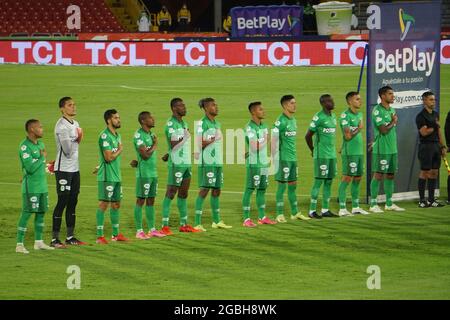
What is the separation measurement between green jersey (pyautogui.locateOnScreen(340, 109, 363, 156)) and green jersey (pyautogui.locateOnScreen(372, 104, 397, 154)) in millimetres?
504

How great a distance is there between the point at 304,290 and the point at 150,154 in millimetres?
4329

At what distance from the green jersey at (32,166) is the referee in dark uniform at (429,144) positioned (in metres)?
7.73

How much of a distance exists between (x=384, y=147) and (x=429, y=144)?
1.08 metres

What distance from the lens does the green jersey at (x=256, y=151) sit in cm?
1827

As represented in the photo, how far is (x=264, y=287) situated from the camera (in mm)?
13945

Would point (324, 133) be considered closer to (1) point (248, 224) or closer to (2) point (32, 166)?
(1) point (248, 224)

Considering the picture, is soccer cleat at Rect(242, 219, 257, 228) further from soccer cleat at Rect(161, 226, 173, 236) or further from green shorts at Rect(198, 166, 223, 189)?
soccer cleat at Rect(161, 226, 173, 236)

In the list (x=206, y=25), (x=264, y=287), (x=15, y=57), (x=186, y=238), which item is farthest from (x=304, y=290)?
(x=206, y=25)

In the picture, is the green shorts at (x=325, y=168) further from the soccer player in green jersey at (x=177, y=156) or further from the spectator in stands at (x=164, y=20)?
the spectator in stands at (x=164, y=20)

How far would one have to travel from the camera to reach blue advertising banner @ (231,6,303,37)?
4612 cm

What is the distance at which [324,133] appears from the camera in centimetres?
1912

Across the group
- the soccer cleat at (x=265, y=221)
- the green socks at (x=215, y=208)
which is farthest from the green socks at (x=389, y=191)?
the green socks at (x=215, y=208)

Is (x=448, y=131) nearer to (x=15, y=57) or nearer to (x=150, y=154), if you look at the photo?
(x=150, y=154)
